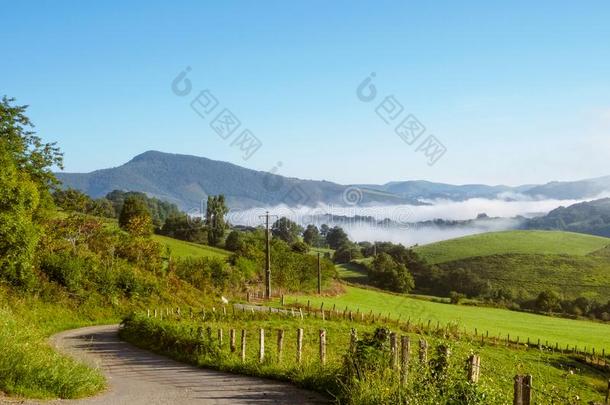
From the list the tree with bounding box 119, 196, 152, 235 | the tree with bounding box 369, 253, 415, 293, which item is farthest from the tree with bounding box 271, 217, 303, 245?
the tree with bounding box 119, 196, 152, 235

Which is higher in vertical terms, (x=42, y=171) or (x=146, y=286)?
→ (x=42, y=171)

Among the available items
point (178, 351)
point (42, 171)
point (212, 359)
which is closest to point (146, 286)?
point (42, 171)

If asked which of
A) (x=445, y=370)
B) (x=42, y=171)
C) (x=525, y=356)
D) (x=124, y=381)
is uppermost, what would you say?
(x=42, y=171)

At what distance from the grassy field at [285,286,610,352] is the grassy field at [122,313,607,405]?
13158 millimetres

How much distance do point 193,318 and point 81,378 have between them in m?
21.1

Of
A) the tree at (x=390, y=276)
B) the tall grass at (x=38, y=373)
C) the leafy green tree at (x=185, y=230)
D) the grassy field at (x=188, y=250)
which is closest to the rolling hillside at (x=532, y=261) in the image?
the tree at (x=390, y=276)

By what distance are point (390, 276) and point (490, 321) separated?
4760cm

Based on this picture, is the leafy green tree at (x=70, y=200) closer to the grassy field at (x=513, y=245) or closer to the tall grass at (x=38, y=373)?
the tall grass at (x=38, y=373)

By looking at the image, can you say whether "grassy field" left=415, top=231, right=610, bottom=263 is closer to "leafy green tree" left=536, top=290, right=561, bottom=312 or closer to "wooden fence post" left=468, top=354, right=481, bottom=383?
"leafy green tree" left=536, top=290, right=561, bottom=312

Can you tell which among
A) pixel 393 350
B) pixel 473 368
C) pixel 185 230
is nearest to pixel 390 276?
pixel 185 230

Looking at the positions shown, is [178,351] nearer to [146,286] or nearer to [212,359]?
[212,359]

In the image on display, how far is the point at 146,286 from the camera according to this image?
5034 centimetres

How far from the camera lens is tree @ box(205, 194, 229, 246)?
125 m

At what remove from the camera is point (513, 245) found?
155 metres
